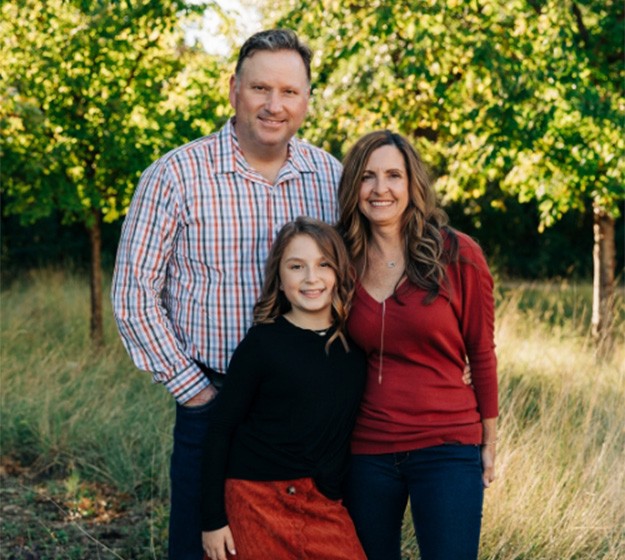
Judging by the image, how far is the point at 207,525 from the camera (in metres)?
2.76

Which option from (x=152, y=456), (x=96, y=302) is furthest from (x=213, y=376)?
(x=96, y=302)

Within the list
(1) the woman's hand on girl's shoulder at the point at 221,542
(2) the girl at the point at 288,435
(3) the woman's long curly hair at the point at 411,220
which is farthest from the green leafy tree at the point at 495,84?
(1) the woman's hand on girl's shoulder at the point at 221,542

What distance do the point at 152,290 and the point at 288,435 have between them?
0.64 m

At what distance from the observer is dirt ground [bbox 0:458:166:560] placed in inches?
178

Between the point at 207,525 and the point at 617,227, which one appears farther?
the point at 617,227

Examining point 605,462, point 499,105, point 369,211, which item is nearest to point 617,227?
point 499,105

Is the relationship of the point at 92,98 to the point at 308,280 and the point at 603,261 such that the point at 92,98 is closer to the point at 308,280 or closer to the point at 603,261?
the point at 603,261

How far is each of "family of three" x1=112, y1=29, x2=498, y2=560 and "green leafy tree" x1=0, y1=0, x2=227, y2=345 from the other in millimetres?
4755

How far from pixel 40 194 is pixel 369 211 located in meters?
6.12

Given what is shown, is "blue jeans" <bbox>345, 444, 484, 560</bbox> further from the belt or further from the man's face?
the man's face

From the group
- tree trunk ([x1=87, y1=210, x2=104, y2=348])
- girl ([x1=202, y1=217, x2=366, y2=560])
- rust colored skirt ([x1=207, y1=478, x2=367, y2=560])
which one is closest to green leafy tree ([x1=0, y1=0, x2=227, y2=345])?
tree trunk ([x1=87, y1=210, x2=104, y2=348])

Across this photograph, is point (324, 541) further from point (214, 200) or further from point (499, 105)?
point (499, 105)

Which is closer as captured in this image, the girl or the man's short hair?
the girl

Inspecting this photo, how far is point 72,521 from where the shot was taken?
187 inches
